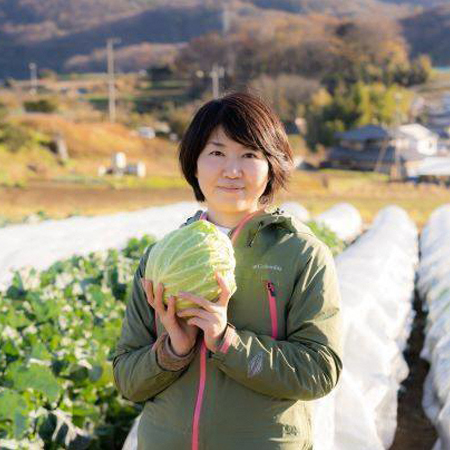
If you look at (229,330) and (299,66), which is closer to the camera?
(229,330)

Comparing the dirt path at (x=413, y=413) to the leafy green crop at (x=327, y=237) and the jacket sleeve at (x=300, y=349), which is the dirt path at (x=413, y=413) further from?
the jacket sleeve at (x=300, y=349)

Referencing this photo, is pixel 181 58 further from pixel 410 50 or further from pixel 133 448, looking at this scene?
pixel 133 448

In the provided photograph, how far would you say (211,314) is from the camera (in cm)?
165

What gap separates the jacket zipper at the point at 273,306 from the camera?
1758 mm

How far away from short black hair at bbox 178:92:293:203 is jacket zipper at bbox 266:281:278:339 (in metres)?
0.33

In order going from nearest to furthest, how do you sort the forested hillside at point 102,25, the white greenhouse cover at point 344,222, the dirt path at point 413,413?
the dirt path at point 413,413
the white greenhouse cover at point 344,222
the forested hillside at point 102,25

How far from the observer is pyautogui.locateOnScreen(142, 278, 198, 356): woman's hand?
1.69m

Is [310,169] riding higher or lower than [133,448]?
lower

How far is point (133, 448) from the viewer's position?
9.50 ft

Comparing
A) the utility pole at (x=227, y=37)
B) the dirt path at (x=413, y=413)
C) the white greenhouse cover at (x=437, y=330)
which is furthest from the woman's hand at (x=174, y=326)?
the utility pole at (x=227, y=37)

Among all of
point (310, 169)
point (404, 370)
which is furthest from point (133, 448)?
point (310, 169)

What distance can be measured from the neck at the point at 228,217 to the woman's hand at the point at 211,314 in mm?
283

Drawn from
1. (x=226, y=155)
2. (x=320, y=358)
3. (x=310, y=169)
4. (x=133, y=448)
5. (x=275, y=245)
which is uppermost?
(x=226, y=155)

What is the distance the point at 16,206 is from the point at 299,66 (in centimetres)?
4502
